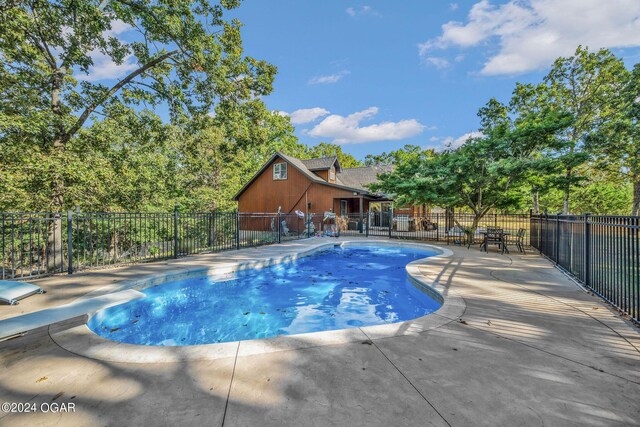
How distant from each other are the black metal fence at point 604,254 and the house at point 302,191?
12.2 m

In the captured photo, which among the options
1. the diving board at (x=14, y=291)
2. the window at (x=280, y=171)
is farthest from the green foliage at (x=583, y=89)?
the diving board at (x=14, y=291)

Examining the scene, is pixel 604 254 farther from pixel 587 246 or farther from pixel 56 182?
pixel 56 182

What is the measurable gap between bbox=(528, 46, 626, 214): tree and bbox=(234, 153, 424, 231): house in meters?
13.1

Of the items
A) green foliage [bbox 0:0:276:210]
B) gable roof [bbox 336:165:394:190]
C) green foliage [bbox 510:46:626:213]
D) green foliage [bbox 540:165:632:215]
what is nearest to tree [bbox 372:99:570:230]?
green foliage [bbox 0:0:276:210]

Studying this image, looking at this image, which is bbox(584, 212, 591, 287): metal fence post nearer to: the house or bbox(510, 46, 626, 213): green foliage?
the house

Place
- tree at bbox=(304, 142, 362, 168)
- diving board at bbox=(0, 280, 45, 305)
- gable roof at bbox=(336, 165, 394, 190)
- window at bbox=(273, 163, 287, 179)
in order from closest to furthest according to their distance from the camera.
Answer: diving board at bbox=(0, 280, 45, 305) → window at bbox=(273, 163, 287, 179) → gable roof at bbox=(336, 165, 394, 190) → tree at bbox=(304, 142, 362, 168)

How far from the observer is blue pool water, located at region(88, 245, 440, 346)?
4340mm

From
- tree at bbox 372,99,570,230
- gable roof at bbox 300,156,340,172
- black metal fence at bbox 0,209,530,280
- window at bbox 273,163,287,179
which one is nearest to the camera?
black metal fence at bbox 0,209,530,280

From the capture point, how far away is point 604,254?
4254mm

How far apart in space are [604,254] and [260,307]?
607 cm

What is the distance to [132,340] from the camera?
3.96m

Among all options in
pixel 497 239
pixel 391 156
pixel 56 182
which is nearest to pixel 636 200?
pixel 497 239

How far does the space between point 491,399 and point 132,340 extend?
4529mm

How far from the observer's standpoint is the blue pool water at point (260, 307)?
14.2 feet
